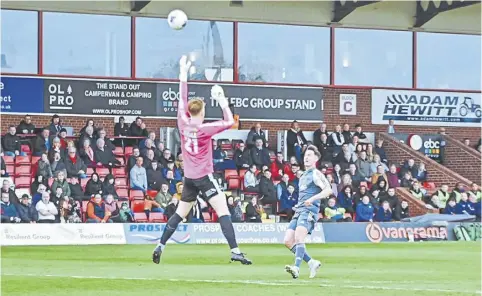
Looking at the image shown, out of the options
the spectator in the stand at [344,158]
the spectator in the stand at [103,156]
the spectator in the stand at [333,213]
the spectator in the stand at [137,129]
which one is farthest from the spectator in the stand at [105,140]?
the spectator in the stand at [344,158]

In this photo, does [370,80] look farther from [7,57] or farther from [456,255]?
[456,255]

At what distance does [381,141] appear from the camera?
1476 inches

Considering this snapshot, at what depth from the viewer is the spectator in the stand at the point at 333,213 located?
106ft

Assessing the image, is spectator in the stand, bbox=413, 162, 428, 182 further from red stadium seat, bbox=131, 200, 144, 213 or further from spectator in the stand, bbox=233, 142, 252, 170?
red stadium seat, bbox=131, 200, 144, 213

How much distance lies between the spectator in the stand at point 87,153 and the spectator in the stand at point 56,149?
0.67 m

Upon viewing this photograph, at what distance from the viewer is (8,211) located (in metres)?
28.5

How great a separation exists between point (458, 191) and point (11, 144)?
13.7 metres

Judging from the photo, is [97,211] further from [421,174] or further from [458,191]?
[421,174]

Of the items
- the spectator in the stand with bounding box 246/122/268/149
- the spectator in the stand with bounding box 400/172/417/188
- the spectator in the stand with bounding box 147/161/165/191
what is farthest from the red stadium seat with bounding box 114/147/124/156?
the spectator in the stand with bounding box 400/172/417/188

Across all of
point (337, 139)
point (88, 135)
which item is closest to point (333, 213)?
point (337, 139)

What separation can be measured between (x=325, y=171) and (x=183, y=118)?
20223 mm

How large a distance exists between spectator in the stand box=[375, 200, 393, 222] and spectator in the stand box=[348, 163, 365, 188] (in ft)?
4.58

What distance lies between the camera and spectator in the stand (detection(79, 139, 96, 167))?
32562 mm

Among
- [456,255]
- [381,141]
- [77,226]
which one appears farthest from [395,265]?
[381,141]
